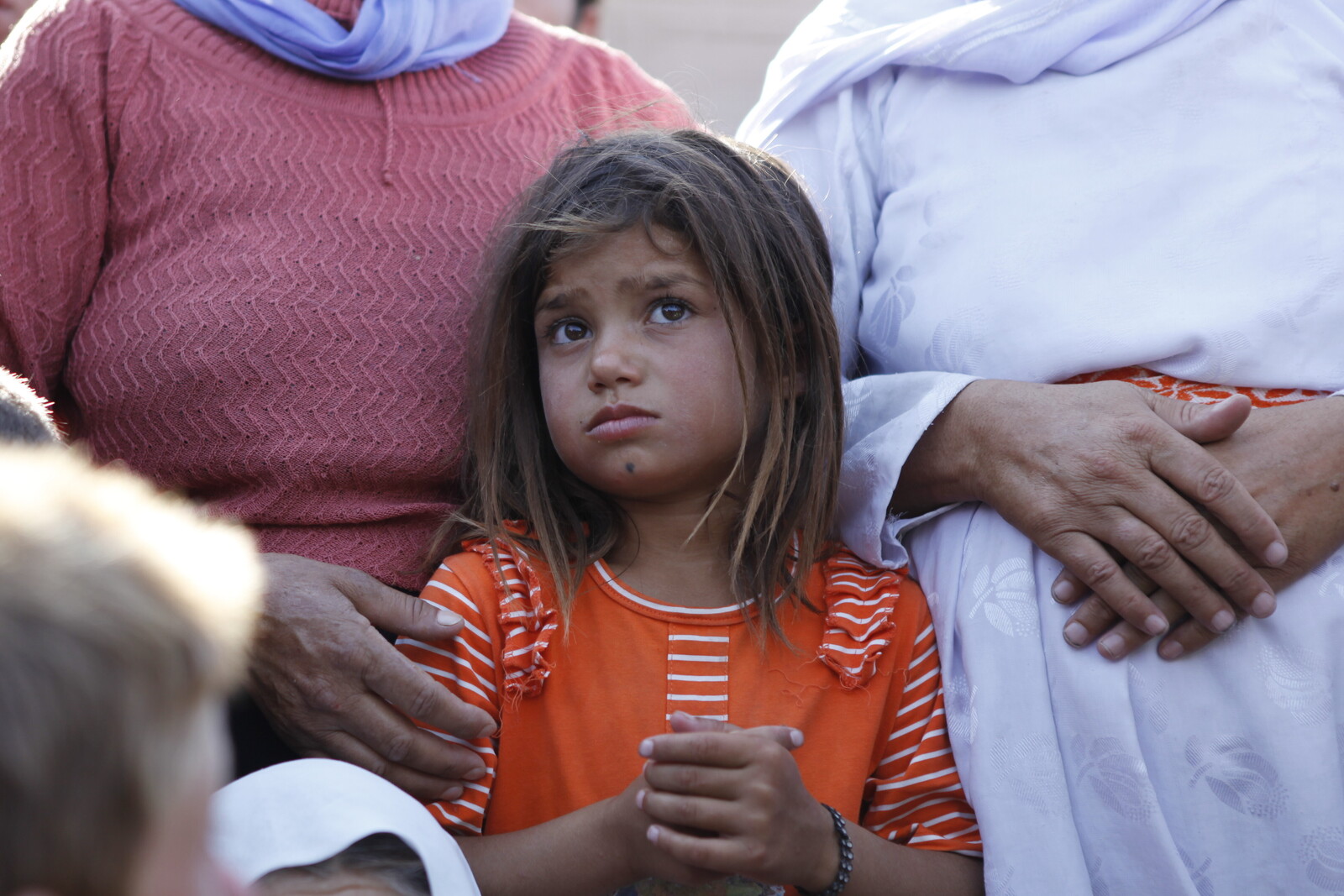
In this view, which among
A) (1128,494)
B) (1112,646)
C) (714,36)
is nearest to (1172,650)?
(1112,646)

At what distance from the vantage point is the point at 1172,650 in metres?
1.51

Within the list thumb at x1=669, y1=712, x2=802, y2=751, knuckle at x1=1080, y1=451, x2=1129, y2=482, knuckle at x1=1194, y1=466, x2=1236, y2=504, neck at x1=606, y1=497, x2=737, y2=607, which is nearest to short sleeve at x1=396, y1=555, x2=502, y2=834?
neck at x1=606, y1=497, x2=737, y2=607

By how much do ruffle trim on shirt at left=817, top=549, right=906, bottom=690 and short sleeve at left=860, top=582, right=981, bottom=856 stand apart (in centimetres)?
5

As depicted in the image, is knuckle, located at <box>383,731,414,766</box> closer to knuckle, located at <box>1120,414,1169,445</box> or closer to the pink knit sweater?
the pink knit sweater

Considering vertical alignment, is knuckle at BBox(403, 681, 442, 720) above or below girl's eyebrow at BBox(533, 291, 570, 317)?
below

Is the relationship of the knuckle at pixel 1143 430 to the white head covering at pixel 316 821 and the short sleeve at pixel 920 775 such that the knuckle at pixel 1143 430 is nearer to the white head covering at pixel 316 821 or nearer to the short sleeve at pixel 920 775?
the short sleeve at pixel 920 775

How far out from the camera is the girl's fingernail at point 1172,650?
1510mm

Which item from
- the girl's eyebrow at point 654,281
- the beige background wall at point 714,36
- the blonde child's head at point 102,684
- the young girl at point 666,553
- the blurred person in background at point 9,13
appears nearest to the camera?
the blonde child's head at point 102,684

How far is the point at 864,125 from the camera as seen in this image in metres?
1.95

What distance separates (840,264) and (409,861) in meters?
1.10

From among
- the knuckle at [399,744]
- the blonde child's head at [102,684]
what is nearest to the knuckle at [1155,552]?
the knuckle at [399,744]

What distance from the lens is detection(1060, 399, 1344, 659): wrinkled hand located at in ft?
4.91

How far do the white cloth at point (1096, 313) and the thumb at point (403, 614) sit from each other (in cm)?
59

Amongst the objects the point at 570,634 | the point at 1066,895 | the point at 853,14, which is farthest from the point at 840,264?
the point at 1066,895
